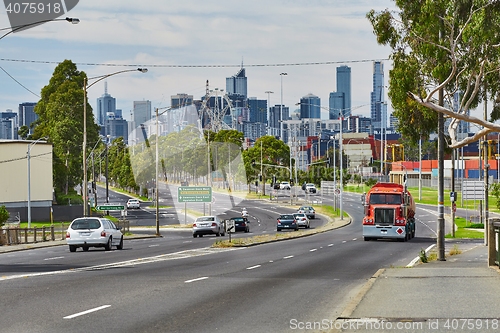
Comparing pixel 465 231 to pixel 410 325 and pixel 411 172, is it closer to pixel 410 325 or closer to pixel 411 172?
pixel 410 325

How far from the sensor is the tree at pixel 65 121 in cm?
9262

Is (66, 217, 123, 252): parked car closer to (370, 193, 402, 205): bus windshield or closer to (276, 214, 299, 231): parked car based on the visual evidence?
(370, 193, 402, 205): bus windshield

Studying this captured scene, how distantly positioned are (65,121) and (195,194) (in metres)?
17.8

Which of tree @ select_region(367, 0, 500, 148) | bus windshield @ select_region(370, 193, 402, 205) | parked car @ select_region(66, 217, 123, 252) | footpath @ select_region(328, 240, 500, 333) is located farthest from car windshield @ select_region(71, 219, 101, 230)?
bus windshield @ select_region(370, 193, 402, 205)

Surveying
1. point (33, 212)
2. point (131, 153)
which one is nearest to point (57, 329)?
point (33, 212)

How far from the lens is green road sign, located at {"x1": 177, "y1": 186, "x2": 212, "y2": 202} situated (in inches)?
3369

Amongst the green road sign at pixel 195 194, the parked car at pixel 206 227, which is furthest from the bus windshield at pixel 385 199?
the green road sign at pixel 195 194

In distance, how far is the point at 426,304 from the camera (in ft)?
48.1

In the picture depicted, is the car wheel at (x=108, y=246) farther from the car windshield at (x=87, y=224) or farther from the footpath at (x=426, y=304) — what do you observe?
the footpath at (x=426, y=304)

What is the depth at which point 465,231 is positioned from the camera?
66000 mm

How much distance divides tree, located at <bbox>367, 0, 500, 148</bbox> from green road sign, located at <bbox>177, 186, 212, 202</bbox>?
4911cm

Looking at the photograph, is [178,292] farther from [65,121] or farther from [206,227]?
[65,121]

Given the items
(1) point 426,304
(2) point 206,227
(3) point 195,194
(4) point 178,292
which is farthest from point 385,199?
(3) point 195,194

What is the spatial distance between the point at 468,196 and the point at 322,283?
129 ft
